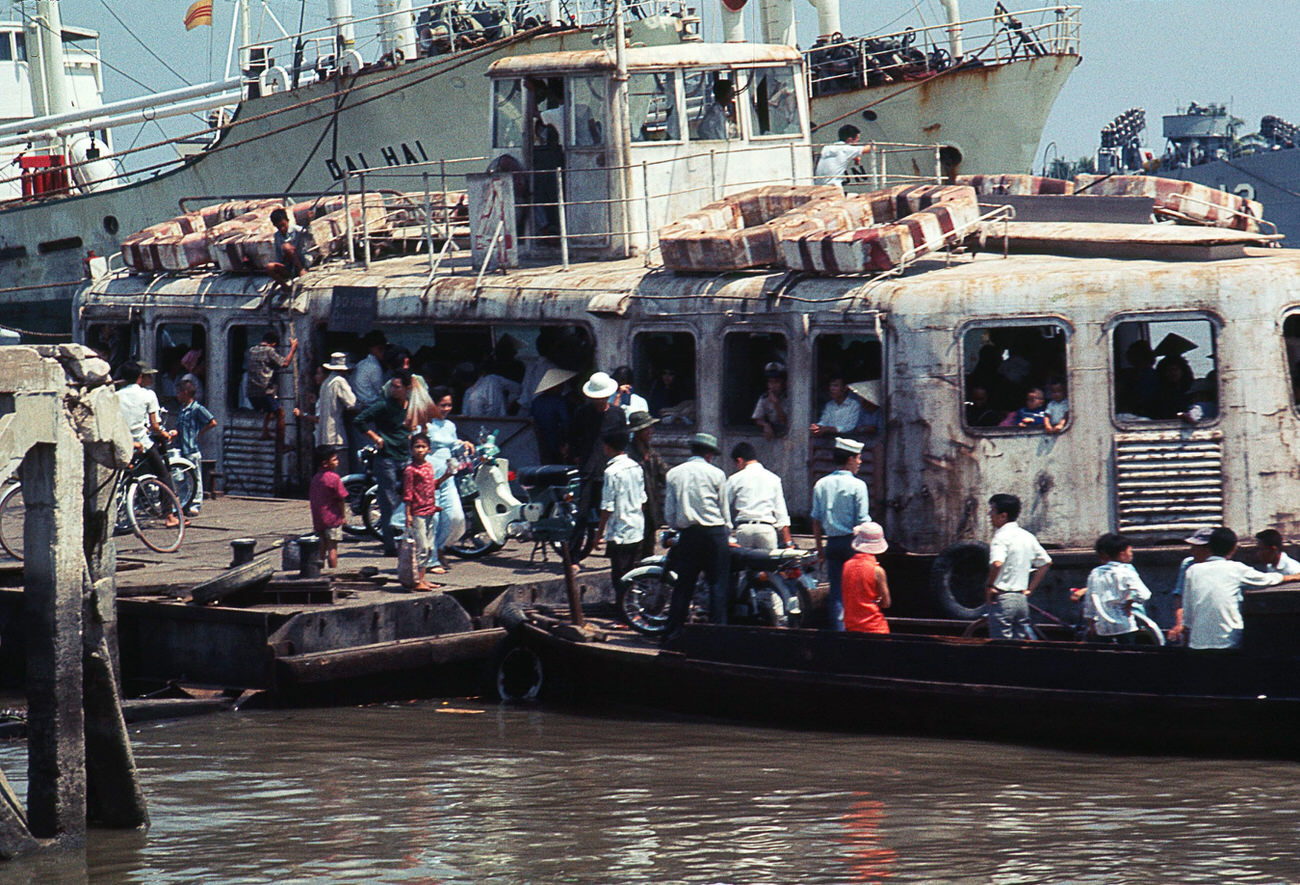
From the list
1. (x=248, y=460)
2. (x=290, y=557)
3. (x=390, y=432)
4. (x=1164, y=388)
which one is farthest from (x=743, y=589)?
(x=248, y=460)

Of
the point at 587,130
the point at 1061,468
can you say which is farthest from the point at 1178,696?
the point at 587,130

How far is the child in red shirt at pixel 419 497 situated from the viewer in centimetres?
1328

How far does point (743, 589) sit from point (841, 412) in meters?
1.62

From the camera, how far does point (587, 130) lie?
16781 mm

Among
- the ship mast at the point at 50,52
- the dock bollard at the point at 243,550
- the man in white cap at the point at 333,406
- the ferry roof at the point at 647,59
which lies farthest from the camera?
the ship mast at the point at 50,52

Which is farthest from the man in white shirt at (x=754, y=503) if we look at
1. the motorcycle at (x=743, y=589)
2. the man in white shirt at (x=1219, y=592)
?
the man in white shirt at (x=1219, y=592)

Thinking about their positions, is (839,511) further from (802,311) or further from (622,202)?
(622,202)

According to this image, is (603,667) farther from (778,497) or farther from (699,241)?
(699,241)

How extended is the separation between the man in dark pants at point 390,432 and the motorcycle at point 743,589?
249 cm

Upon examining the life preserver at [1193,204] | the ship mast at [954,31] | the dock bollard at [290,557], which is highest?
the ship mast at [954,31]

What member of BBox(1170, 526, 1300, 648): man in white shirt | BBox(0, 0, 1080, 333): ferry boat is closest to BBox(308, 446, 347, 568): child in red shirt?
BBox(1170, 526, 1300, 648): man in white shirt

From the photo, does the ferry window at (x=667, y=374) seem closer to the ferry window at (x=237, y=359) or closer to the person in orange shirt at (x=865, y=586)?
the person in orange shirt at (x=865, y=586)

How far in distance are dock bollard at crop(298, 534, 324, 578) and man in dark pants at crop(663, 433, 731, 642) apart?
283 centimetres

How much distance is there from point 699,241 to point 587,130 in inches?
115
